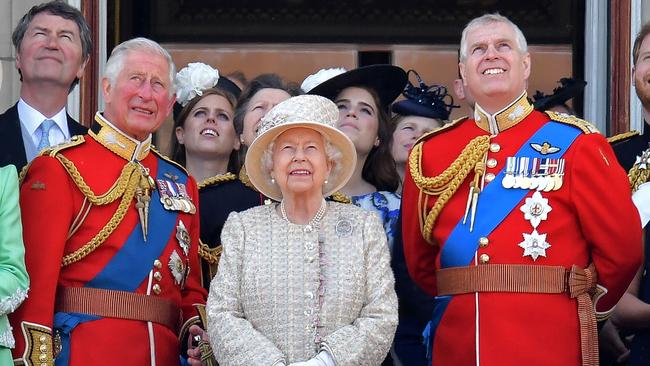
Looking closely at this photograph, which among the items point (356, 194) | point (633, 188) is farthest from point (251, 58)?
point (633, 188)

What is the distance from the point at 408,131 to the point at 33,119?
1570 mm

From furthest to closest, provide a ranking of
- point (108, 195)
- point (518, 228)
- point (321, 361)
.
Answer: point (108, 195)
point (518, 228)
point (321, 361)

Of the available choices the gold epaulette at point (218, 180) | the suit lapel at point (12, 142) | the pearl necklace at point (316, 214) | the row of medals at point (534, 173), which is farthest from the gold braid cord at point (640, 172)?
the suit lapel at point (12, 142)

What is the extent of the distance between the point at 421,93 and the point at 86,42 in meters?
1.44

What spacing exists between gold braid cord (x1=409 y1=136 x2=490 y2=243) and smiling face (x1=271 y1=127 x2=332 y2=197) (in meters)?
0.47

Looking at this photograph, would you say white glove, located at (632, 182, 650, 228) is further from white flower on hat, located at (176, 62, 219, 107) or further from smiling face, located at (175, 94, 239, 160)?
white flower on hat, located at (176, 62, 219, 107)

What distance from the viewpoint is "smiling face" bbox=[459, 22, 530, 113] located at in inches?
227

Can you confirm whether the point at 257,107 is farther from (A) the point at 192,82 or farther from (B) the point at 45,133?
(B) the point at 45,133

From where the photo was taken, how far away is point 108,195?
568 centimetres

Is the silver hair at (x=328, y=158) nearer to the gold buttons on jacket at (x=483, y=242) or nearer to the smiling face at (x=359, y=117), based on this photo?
the gold buttons on jacket at (x=483, y=242)

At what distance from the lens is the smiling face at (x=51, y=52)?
6.51 meters

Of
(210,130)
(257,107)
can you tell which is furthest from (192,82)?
(257,107)

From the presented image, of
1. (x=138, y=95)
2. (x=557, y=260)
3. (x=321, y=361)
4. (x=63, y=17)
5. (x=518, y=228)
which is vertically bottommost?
(x=321, y=361)

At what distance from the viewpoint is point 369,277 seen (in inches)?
211
